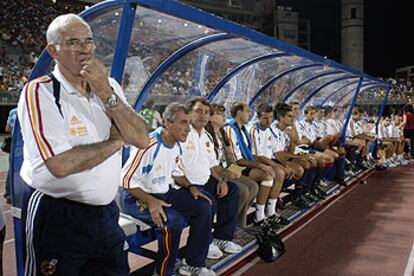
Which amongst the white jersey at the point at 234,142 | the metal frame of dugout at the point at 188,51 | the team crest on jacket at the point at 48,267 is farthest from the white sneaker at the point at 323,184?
the team crest on jacket at the point at 48,267

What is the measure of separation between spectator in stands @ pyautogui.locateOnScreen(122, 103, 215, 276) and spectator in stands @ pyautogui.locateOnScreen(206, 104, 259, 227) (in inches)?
38.2

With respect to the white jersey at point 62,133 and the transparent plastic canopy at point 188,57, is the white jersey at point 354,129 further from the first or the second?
the white jersey at point 62,133

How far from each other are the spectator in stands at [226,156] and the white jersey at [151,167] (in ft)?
4.09

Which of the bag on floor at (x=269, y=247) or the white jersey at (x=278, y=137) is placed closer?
the bag on floor at (x=269, y=247)

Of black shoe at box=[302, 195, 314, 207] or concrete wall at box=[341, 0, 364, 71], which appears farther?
concrete wall at box=[341, 0, 364, 71]

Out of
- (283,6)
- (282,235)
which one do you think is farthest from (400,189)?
(283,6)

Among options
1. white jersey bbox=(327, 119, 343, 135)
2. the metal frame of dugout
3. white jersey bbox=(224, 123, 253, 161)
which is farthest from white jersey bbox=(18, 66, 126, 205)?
white jersey bbox=(327, 119, 343, 135)

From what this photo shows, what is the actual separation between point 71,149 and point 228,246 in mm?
2667

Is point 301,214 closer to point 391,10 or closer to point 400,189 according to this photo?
point 400,189

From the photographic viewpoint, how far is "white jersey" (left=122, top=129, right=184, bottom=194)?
2.95m

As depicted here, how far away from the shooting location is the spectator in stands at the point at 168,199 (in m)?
2.85

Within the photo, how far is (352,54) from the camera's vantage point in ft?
105

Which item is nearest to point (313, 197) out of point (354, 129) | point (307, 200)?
point (307, 200)

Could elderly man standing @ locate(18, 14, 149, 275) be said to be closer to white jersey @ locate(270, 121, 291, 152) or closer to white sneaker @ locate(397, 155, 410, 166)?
white jersey @ locate(270, 121, 291, 152)
